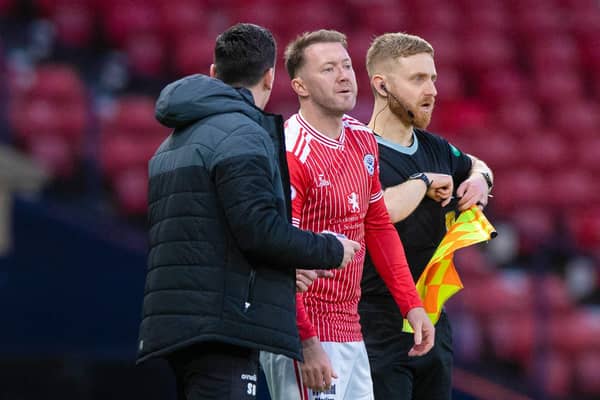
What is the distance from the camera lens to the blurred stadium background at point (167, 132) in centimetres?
680

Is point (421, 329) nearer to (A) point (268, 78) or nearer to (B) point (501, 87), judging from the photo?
(A) point (268, 78)

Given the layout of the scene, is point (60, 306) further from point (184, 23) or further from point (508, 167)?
point (508, 167)

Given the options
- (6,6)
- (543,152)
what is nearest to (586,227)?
(543,152)

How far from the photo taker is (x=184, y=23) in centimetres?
984

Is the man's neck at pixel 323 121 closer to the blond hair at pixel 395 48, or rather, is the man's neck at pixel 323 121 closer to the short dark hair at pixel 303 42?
the short dark hair at pixel 303 42

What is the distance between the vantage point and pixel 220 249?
3.12 metres

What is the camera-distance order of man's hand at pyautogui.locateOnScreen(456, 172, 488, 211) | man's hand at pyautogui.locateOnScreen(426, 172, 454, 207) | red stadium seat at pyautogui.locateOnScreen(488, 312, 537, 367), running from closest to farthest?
man's hand at pyautogui.locateOnScreen(426, 172, 454, 207)
man's hand at pyautogui.locateOnScreen(456, 172, 488, 211)
red stadium seat at pyautogui.locateOnScreen(488, 312, 537, 367)

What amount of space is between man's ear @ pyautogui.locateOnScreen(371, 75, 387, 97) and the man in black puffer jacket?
996 millimetres

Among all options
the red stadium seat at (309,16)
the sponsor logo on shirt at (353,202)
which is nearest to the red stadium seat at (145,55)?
the red stadium seat at (309,16)

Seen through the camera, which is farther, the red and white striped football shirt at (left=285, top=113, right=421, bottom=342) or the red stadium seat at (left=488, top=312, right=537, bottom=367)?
the red stadium seat at (left=488, top=312, right=537, bottom=367)

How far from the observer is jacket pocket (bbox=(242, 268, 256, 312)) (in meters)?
3.11

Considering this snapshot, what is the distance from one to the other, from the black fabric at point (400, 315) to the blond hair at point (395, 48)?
31cm

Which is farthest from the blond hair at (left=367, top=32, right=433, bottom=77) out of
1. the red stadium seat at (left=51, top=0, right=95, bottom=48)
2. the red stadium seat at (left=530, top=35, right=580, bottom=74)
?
the red stadium seat at (left=530, top=35, right=580, bottom=74)

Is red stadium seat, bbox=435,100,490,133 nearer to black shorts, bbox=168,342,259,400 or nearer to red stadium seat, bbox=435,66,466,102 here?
red stadium seat, bbox=435,66,466,102
